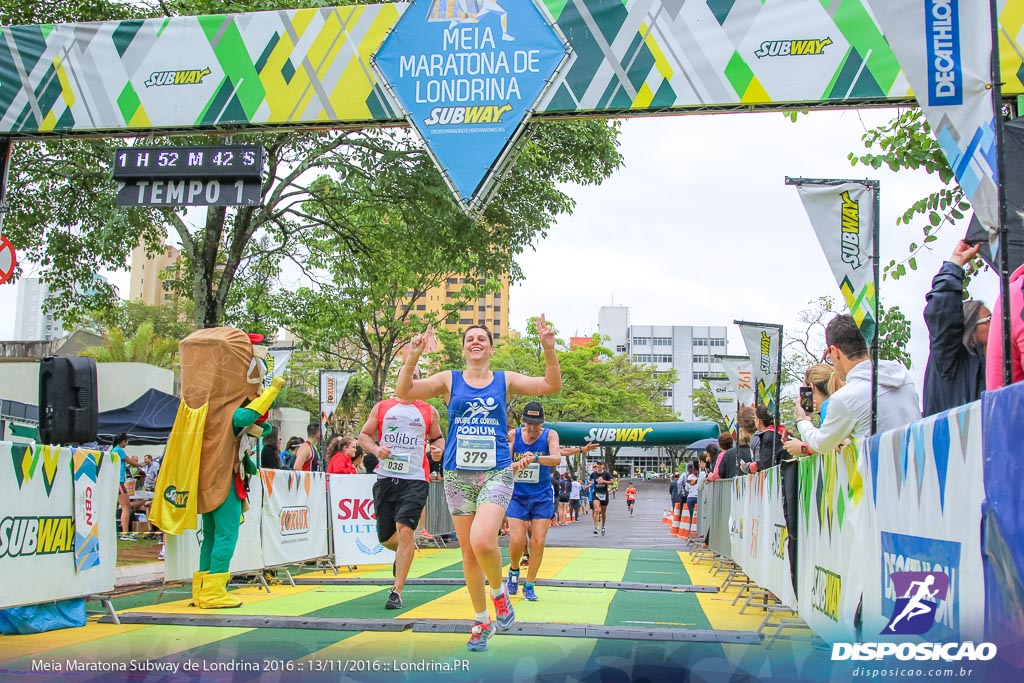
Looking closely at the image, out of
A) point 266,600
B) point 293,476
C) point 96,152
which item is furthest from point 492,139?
point 96,152

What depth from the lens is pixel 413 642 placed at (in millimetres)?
5902

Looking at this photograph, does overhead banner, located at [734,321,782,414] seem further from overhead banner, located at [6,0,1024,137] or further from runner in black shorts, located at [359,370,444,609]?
overhead banner, located at [6,0,1024,137]

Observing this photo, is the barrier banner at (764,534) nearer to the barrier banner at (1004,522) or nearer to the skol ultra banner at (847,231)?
the skol ultra banner at (847,231)

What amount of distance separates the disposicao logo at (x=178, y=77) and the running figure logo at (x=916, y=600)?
715 centimetres

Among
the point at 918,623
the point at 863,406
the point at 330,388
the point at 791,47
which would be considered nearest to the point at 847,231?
the point at 791,47

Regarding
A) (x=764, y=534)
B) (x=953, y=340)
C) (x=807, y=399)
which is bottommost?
(x=764, y=534)

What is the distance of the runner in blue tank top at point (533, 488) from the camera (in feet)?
30.7

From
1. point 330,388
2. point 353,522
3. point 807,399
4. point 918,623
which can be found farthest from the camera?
point 330,388

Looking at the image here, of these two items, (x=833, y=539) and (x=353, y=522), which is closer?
(x=833, y=539)

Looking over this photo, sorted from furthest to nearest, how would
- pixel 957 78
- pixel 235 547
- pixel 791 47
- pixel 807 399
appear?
pixel 235 547 < pixel 791 47 < pixel 807 399 < pixel 957 78

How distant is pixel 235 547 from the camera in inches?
339

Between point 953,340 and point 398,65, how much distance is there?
5.15m

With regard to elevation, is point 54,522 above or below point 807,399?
below

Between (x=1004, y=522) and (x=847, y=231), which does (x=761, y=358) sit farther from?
(x=1004, y=522)
